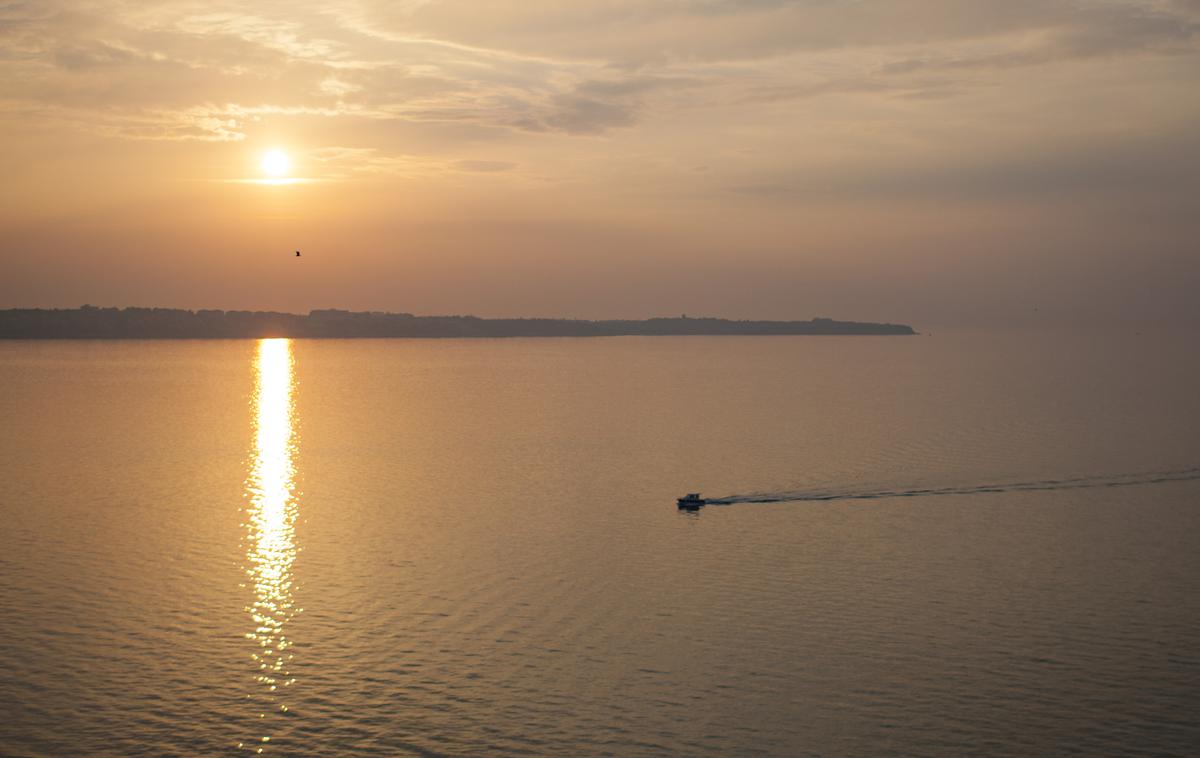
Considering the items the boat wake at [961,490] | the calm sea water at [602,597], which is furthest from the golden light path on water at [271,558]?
the boat wake at [961,490]

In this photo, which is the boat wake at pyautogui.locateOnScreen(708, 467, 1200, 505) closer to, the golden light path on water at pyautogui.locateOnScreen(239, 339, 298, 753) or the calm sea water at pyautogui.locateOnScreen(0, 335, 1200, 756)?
the calm sea water at pyautogui.locateOnScreen(0, 335, 1200, 756)

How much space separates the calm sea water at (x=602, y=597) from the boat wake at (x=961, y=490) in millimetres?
359

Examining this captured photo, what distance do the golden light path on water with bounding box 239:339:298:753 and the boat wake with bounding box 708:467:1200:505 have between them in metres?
24.9

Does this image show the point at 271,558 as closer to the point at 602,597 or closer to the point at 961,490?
the point at 602,597

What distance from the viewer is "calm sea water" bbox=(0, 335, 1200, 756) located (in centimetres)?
2914

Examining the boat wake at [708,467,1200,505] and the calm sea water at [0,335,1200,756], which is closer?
the calm sea water at [0,335,1200,756]

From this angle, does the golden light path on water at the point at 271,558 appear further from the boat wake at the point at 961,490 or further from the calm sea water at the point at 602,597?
the boat wake at the point at 961,490

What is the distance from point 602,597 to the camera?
41.8m

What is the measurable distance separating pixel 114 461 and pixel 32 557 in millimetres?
35788

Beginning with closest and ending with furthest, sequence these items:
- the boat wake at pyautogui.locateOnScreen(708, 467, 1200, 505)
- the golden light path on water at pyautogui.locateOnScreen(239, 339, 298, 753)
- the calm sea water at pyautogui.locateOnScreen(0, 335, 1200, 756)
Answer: the calm sea water at pyautogui.locateOnScreen(0, 335, 1200, 756) < the golden light path on water at pyautogui.locateOnScreen(239, 339, 298, 753) < the boat wake at pyautogui.locateOnScreen(708, 467, 1200, 505)

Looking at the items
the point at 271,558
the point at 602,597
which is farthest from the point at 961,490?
the point at 271,558

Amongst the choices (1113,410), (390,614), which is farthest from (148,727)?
(1113,410)

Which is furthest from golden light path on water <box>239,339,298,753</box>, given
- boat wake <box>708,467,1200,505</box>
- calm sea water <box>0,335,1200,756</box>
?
boat wake <box>708,467,1200,505</box>

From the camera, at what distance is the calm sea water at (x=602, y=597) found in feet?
95.6
